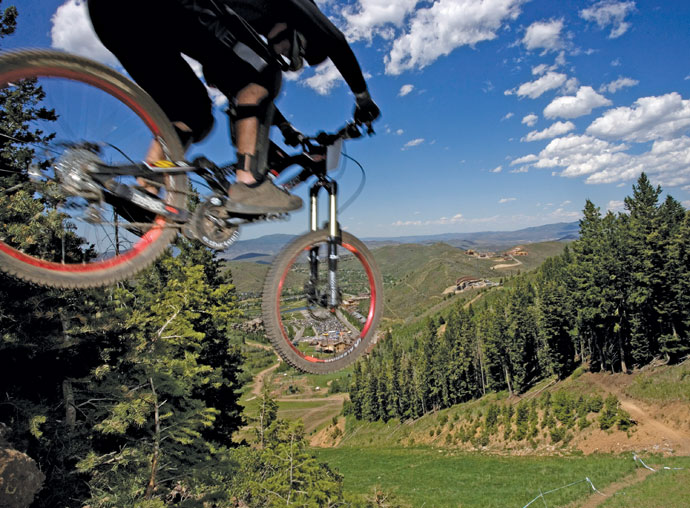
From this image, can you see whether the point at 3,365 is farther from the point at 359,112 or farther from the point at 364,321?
the point at 359,112

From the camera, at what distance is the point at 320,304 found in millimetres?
4496

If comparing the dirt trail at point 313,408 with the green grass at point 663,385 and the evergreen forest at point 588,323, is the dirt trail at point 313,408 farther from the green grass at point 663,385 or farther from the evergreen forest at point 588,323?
the green grass at point 663,385

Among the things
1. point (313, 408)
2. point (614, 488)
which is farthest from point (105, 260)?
point (313, 408)

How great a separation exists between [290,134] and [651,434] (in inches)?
1750

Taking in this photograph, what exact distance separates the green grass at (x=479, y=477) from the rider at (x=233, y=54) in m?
25.6

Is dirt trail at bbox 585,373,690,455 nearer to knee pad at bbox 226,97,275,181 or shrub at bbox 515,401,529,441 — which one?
shrub at bbox 515,401,529,441

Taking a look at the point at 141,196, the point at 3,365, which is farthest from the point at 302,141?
the point at 3,365

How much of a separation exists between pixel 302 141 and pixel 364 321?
246 centimetres

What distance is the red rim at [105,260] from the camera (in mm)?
3068

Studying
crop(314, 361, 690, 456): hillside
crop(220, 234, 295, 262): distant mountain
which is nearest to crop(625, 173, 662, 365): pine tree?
crop(314, 361, 690, 456): hillside

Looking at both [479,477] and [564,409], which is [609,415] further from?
[479,477]

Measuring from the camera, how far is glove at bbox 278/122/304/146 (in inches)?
163

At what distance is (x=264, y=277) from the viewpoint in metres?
4.05

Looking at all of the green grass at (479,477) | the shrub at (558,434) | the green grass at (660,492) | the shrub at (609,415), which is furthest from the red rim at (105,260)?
the shrub at (558,434)
